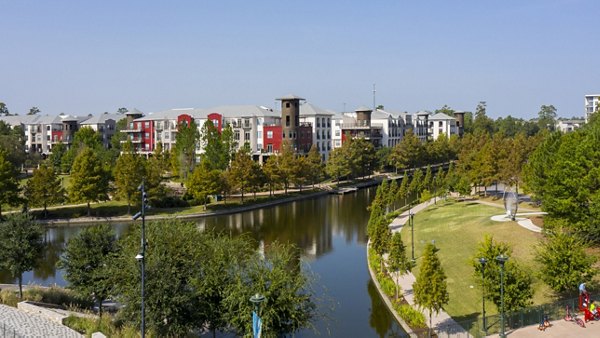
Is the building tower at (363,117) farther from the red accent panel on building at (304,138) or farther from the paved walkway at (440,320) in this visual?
the paved walkway at (440,320)

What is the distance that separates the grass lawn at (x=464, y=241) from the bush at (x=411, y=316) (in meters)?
1.83

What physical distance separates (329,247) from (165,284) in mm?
28549

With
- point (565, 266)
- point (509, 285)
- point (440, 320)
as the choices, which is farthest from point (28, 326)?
point (565, 266)

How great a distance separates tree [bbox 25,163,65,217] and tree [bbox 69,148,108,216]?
5.29ft

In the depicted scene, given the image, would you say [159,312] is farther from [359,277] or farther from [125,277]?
[359,277]

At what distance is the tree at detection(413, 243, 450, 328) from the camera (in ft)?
86.9

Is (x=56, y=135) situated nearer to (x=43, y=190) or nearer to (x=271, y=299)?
(x=43, y=190)

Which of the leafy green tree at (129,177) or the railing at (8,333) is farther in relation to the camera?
the leafy green tree at (129,177)

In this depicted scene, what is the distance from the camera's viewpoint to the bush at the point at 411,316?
91.8ft

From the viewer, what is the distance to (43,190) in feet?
204

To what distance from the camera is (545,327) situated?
896 inches

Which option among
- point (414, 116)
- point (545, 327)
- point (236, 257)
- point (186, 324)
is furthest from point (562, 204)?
point (414, 116)

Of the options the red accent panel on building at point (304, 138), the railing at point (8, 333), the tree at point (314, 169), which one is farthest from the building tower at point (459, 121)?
the railing at point (8, 333)

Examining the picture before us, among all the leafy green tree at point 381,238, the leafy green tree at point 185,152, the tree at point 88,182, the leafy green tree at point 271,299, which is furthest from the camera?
the leafy green tree at point 185,152
